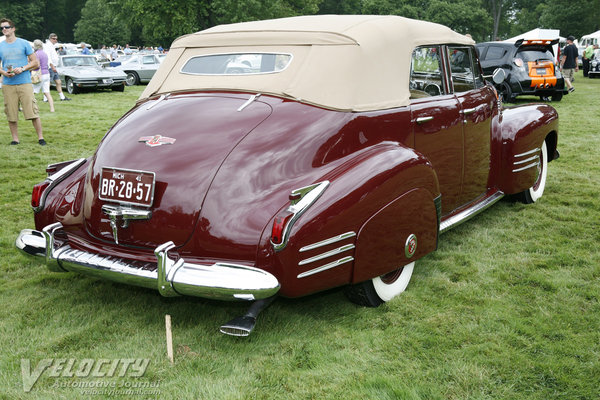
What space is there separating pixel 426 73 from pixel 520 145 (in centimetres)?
136

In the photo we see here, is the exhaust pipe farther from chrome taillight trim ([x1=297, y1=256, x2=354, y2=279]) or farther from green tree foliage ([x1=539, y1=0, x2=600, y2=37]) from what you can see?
green tree foliage ([x1=539, y1=0, x2=600, y2=37])

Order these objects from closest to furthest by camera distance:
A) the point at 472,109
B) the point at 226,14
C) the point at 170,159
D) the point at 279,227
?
the point at 279,227 < the point at 170,159 < the point at 472,109 < the point at 226,14

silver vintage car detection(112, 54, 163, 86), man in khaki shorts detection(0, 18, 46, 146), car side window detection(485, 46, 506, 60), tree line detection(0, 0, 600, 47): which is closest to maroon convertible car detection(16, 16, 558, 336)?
man in khaki shorts detection(0, 18, 46, 146)

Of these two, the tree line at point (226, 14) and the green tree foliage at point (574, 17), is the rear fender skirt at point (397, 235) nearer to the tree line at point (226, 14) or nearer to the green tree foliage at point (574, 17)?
the tree line at point (226, 14)

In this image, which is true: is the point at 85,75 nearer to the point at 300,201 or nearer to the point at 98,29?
the point at 300,201

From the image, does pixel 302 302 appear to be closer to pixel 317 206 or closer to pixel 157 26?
pixel 317 206

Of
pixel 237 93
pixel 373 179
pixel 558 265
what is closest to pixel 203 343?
pixel 373 179

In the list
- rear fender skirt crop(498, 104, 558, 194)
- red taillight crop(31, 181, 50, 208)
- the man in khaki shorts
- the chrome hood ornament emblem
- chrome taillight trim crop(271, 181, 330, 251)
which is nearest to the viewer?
chrome taillight trim crop(271, 181, 330, 251)

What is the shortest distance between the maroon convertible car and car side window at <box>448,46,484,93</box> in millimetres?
244

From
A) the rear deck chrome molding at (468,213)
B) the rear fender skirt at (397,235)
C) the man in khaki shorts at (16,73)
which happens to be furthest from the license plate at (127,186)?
the man in khaki shorts at (16,73)

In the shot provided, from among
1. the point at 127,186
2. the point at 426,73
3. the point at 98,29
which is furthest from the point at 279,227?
the point at 98,29

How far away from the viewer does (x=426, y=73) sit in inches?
163

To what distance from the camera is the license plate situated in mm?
3061

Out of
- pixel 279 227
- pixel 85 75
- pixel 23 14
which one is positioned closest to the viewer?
pixel 279 227
